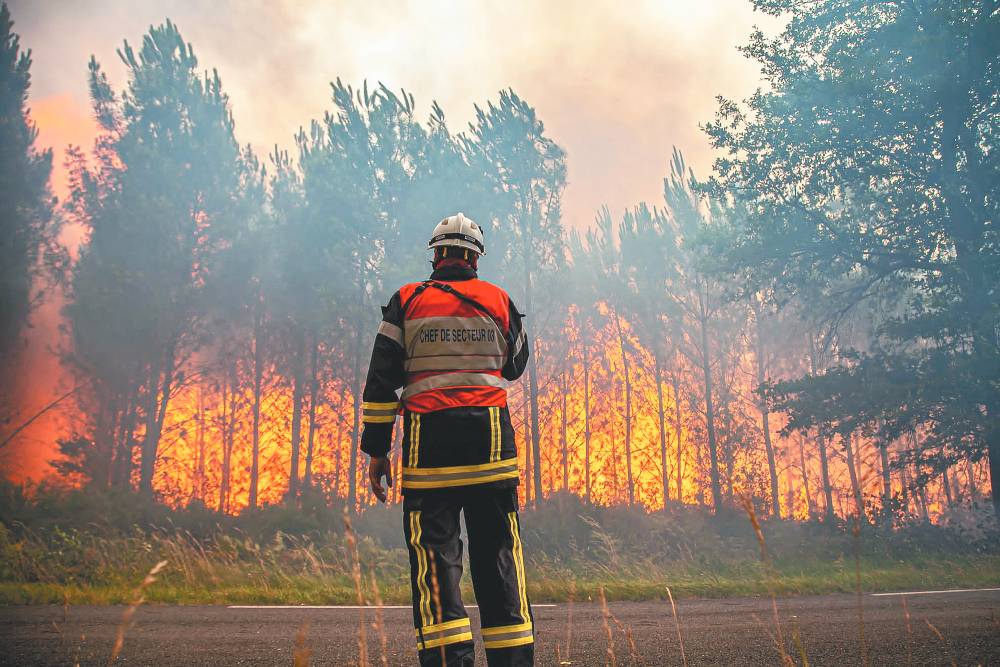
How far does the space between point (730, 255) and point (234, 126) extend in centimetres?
1808

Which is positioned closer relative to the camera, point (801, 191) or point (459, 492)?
point (459, 492)

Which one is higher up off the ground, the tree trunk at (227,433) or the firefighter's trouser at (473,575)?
the tree trunk at (227,433)

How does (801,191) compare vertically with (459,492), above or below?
above

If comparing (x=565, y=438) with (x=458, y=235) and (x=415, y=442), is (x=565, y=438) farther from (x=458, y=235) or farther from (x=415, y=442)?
(x=415, y=442)

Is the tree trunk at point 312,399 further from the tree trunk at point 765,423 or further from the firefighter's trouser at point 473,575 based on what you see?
the firefighter's trouser at point 473,575

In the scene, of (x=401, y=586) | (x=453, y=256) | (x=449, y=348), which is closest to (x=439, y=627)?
(x=449, y=348)

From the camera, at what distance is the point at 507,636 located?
2836 millimetres

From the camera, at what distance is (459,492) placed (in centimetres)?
303

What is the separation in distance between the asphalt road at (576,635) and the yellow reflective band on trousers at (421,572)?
1582 mm

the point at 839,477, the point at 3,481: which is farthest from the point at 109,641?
the point at 839,477

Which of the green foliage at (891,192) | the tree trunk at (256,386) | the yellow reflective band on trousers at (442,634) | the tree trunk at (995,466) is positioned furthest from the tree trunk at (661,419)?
the yellow reflective band on trousers at (442,634)

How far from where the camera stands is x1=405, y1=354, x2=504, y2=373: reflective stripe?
317 centimetres

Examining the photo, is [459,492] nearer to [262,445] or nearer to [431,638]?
[431,638]

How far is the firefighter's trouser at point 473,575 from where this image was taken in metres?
2.77
